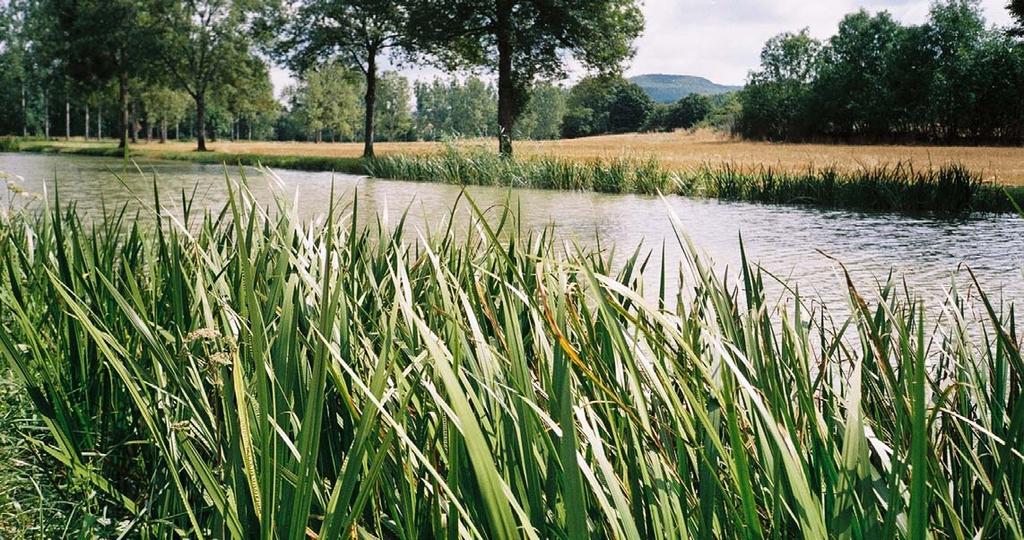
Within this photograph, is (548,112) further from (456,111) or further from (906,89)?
(906,89)

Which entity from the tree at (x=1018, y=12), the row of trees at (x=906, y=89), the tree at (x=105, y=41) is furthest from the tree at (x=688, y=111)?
the tree at (x=1018, y=12)

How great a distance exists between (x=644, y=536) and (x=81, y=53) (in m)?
28.2

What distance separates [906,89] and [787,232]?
30.4 metres

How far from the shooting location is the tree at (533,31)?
16406mm

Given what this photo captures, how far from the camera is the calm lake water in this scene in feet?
13.7

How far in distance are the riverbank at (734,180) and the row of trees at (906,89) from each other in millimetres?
19571

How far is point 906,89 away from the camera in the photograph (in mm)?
32344

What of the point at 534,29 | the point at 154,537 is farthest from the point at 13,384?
the point at 534,29

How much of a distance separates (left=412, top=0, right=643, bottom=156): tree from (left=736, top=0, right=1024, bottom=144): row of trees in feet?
59.4

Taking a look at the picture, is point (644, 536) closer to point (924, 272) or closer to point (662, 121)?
point (924, 272)

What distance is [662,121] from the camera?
68.8 meters

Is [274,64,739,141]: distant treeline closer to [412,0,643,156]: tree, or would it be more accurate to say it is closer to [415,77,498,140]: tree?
[415,77,498,140]: tree

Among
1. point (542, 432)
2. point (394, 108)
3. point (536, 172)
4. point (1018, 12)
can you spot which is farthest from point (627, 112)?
point (542, 432)

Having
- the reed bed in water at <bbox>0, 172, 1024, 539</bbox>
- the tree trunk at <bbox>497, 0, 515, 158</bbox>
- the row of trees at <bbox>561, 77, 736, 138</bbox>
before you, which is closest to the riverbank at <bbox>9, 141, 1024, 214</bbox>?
the tree trunk at <bbox>497, 0, 515, 158</bbox>
